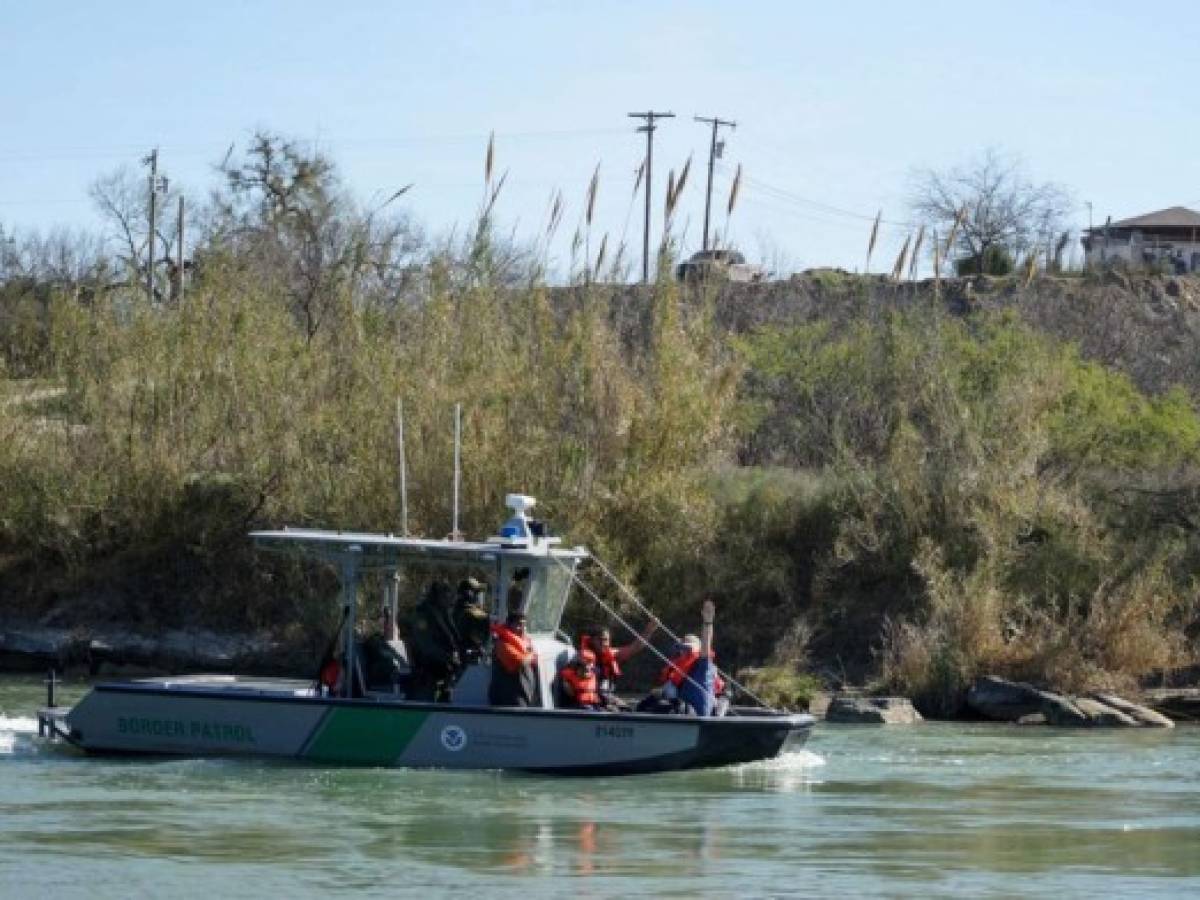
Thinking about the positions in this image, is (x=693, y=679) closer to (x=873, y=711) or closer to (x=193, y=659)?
(x=873, y=711)

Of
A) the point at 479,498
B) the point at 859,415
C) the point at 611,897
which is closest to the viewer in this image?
the point at 611,897

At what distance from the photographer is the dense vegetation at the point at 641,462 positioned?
99.2 feet

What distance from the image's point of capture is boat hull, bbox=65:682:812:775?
2009cm

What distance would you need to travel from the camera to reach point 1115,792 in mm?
20328

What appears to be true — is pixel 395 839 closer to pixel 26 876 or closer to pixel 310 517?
pixel 26 876

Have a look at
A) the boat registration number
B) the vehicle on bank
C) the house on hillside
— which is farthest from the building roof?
the boat registration number

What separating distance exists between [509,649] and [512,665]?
0.14m

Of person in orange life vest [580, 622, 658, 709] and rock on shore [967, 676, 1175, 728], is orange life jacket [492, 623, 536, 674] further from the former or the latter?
rock on shore [967, 676, 1175, 728]

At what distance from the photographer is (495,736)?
20094mm

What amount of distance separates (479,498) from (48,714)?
10.3 m

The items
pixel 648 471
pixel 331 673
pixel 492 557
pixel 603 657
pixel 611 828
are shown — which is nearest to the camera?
pixel 611 828

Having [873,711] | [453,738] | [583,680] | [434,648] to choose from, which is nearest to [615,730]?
[583,680]

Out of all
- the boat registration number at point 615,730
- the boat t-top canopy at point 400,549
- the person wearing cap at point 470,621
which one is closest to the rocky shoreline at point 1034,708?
the boat registration number at point 615,730

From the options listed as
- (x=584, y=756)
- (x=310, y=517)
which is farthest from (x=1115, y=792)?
(x=310, y=517)
